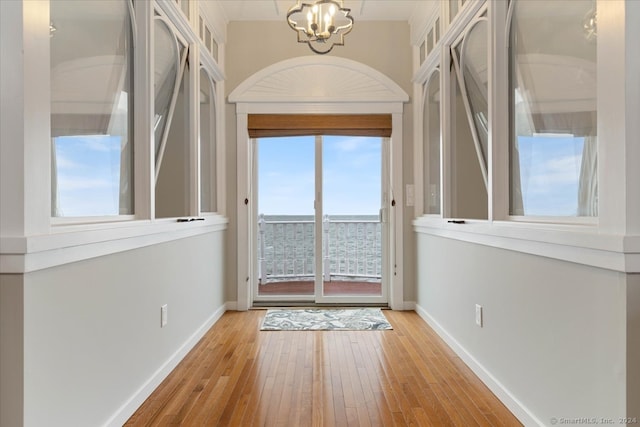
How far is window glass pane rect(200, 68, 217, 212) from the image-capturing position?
142 inches

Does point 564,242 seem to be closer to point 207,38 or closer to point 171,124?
point 171,124

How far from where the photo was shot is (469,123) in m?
2.83

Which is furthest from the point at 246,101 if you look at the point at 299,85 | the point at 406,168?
the point at 406,168

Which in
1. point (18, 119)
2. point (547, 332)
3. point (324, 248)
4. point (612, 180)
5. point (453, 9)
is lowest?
point (547, 332)

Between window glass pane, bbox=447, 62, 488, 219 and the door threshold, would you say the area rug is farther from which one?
window glass pane, bbox=447, 62, 488, 219

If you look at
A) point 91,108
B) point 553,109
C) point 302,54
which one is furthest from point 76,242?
point 302,54

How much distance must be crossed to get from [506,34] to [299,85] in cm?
223

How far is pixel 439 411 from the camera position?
2.04 m

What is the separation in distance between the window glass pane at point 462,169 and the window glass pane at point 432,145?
332mm

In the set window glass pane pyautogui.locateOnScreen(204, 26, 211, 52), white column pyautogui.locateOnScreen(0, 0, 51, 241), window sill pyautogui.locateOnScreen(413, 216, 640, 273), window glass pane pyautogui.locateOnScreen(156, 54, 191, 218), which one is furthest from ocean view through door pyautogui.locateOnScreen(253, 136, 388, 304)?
white column pyautogui.locateOnScreen(0, 0, 51, 241)

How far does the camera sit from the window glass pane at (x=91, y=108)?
5.17 feet

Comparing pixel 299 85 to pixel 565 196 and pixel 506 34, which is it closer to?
pixel 506 34

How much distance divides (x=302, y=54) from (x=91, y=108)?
2.72 m

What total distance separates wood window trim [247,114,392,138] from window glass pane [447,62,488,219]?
3.32 ft
